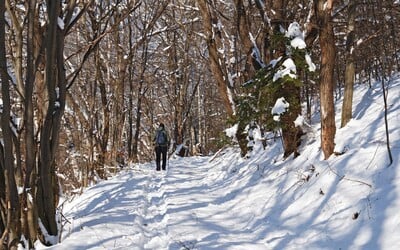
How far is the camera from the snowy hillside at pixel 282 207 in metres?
5.01

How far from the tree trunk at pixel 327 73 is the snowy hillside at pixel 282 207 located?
10.8 inches

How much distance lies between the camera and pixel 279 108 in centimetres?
823

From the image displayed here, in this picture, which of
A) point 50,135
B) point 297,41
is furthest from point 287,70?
point 50,135

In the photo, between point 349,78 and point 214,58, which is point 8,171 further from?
point 214,58

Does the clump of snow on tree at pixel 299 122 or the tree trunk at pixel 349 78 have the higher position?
the tree trunk at pixel 349 78

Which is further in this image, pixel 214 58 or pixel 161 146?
pixel 161 146

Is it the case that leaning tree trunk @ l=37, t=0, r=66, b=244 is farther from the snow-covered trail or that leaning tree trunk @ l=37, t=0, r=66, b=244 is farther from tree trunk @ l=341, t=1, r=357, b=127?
tree trunk @ l=341, t=1, r=357, b=127

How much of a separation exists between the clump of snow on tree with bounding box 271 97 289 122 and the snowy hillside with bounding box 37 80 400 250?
1002 mm

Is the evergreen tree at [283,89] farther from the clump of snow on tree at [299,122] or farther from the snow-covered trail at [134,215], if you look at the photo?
the snow-covered trail at [134,215]

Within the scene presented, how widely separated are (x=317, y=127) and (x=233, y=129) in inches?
80.5

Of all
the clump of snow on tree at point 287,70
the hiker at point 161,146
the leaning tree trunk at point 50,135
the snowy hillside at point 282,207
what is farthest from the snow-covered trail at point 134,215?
the hiker at point 161,146

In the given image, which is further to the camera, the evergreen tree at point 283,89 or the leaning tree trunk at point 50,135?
the evergreen tree at point 283,89

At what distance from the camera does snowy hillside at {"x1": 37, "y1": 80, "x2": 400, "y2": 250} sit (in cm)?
501

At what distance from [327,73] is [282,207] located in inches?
102
